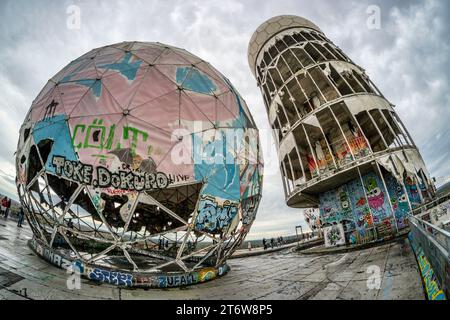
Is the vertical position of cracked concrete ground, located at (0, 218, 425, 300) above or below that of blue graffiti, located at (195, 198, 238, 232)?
below

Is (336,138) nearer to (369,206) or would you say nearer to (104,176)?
(369,206)

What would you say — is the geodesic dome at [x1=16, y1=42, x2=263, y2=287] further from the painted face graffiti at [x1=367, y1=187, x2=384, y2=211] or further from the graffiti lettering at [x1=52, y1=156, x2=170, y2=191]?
the painted face graffiti at [x1=367, y1=187, x2=384, y2=211]

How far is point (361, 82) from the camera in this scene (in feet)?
68.2

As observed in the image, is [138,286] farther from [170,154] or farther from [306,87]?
[306,87]

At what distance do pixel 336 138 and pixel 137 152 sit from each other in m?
20.6

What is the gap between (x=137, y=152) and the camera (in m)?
5.84

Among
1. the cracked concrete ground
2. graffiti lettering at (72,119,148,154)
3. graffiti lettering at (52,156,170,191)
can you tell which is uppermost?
graffiti lettering at (72,119,148,154)

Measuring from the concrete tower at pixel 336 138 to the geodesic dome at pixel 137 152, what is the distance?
550 inches

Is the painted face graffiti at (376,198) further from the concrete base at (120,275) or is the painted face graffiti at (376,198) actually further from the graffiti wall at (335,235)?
the concrete base at (120,275)

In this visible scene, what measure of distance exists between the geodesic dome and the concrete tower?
1396 centimetres

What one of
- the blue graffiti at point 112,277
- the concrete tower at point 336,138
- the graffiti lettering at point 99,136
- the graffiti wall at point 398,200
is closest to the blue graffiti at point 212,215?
the blue graffiti at point 112,277

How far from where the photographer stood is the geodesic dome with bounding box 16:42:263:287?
18.7ft

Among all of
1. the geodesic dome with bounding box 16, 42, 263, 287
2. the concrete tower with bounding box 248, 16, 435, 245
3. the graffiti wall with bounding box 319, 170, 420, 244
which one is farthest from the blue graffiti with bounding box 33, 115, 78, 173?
the graffiti wall with bounding box 319, 170, 420, 244

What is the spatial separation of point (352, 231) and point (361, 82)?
15.3 meters
